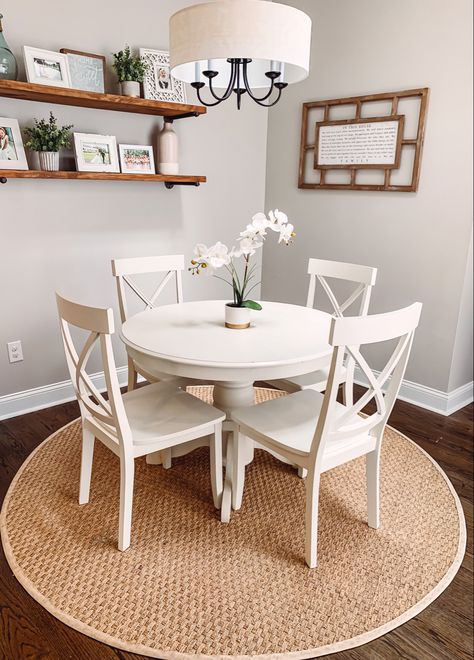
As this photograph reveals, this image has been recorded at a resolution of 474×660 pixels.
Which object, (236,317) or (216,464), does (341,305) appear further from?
(216,464)

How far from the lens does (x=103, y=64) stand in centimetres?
275

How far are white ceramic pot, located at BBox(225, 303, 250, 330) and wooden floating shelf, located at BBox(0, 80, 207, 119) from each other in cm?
135

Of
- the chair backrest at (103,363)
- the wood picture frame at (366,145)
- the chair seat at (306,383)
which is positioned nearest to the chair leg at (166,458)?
the chair backrest at (103,363)

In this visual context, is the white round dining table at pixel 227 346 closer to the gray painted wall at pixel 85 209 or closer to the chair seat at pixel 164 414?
the chair seat at pixel 164 414

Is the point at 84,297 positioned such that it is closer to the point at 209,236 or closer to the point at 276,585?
the point at 209,236

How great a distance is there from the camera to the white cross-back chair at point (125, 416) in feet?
5.35

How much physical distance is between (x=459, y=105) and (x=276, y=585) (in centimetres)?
252

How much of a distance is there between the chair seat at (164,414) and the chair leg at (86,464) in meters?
0.21

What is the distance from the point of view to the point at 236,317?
209 centimetres

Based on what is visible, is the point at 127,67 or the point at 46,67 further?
the point at 127,67

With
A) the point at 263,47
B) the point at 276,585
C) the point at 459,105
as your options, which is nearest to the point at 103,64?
the point at 263,47

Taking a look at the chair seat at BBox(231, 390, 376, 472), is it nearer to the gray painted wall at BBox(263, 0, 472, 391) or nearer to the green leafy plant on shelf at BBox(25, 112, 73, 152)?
the gray painted wall at BBox(263, 0, 472, 391)

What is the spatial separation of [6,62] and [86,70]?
46cm

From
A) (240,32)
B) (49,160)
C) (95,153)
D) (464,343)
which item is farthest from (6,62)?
(464,343)
